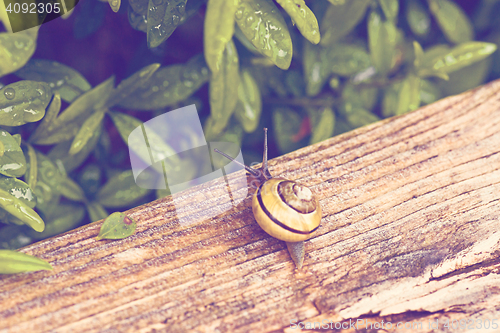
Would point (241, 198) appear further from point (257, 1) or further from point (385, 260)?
point (257, 1)

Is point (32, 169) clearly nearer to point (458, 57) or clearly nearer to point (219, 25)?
point (219, 25)

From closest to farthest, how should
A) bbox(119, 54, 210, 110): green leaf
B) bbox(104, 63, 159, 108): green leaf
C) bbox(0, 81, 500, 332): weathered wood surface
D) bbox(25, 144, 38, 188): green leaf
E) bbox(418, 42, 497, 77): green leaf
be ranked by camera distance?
bbox(0, 81, 500, 332): weathered wood surface
bbox(25, 144, 38, 188): green leaf
bbox(104, 63, 159, 108): green leaf
bbox(119, 54, 210, 110): green leaf
bbox(418, 42, 497, 77): green leaf

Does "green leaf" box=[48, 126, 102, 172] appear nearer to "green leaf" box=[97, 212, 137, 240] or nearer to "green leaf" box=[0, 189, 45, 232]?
A: "green leaf" box=[0, 189, 45, 232]

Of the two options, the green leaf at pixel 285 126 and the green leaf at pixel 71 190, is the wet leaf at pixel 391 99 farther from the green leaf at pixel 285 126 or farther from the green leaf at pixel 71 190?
the green leaf at pixel 71 190

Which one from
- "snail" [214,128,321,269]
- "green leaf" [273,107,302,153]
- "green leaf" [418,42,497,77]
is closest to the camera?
"snail" [214,128,321,269]

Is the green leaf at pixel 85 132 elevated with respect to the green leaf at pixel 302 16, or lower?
lower

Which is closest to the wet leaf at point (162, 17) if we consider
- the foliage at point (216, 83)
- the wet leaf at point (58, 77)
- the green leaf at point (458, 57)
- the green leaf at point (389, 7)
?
the foliage at point (216, 83)

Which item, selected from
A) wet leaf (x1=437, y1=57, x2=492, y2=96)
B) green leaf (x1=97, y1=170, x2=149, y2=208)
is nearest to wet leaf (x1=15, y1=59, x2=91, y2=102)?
green leaf (x1=97, y1=170, x2=149, y2=208)

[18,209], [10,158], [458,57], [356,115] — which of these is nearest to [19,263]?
[18,209]
